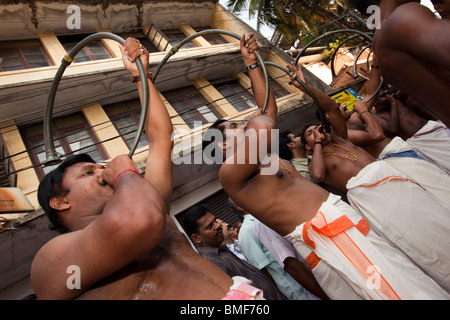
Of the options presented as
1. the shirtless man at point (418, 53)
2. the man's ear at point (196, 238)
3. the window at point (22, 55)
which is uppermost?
the shirtless man at point (418, 53)

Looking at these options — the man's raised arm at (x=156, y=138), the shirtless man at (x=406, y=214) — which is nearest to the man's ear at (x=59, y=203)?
the man's raised arm at (x=156, y=138)

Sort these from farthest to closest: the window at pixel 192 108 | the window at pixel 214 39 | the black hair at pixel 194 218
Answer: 1. the window at pixel 214 39
2. the window at pixel 192 108
3. the black hair at pixel 194 218

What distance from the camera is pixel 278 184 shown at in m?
2.82

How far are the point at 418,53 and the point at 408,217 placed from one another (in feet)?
6.85

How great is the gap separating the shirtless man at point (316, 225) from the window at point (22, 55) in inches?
318

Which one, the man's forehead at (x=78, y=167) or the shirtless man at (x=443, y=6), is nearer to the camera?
the shirtless man at (x=443, y=6)

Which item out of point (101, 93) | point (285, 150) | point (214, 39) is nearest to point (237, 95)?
point (214, 39)

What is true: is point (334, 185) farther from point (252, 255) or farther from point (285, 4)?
point (285, 4)

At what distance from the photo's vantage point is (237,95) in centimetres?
992

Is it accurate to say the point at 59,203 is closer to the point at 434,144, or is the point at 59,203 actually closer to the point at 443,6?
the point at 443,6

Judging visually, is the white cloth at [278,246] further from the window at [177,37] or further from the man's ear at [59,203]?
the window at [177,37]

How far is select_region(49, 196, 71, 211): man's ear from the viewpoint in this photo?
6.59 feet

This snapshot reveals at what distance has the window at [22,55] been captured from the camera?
7.40 meters
